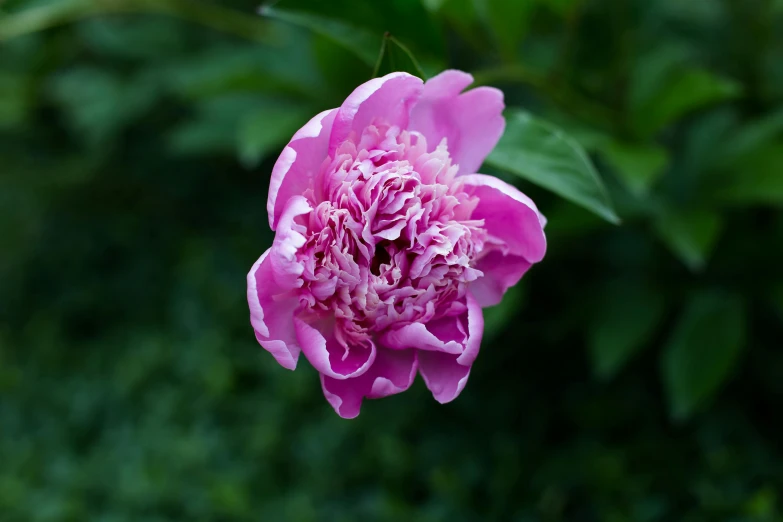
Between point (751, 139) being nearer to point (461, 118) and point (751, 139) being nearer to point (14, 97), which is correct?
point (461, 118)

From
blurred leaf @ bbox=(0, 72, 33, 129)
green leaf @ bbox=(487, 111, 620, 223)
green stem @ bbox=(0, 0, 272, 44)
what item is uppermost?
green leaf @ bbox=(487, 111, 620, 223)

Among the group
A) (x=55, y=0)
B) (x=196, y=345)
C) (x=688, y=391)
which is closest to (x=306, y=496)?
(x=196, y=345)

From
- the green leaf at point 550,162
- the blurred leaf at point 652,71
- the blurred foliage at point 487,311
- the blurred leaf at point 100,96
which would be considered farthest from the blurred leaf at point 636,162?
the blurred leaf at point 100,96

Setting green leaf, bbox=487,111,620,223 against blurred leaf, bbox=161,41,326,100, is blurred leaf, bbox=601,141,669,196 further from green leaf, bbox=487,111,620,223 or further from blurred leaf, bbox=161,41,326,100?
blurred leaf, bbox=161,41,326,100

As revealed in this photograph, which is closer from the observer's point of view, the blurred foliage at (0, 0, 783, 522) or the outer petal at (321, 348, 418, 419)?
the outer petal at (321, 348, 418, 419)

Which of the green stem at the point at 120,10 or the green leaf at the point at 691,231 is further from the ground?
the green leaf at the point at 691,231

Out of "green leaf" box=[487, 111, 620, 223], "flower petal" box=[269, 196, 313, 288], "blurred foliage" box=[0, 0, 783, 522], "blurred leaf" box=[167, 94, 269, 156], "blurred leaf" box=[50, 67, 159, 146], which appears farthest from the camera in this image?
"blurred leaf" box=[50, 67, 159, 146]

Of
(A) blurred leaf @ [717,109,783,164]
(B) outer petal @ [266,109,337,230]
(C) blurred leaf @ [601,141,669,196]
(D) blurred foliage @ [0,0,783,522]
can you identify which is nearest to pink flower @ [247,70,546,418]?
(B) outer petal @ [266,109,337,230]

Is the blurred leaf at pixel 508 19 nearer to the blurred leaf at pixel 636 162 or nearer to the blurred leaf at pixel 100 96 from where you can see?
the blurred leaf at pixel 636 162
